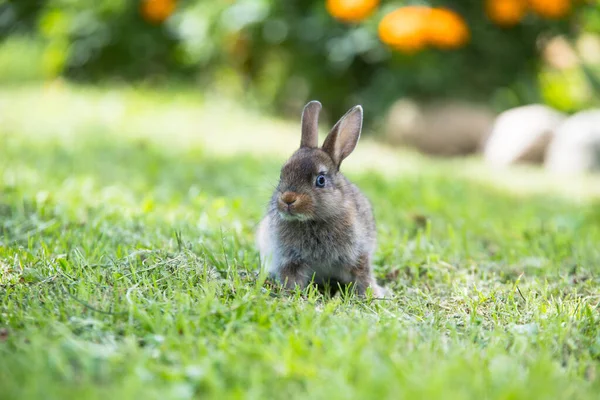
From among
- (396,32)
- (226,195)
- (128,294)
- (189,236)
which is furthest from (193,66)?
(128,294)

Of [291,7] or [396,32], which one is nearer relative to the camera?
[396,32]

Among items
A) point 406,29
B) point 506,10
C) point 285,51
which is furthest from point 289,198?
point 285,51

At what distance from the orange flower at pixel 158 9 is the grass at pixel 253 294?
416cm

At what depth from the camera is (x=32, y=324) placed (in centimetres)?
261

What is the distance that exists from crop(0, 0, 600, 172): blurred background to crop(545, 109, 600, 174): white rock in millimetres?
13

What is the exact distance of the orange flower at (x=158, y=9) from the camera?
33.2 ft

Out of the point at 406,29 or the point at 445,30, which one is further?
the point at 445,30

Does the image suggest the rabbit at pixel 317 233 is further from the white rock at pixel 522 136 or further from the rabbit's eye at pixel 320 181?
the white rock at pixel 522 136

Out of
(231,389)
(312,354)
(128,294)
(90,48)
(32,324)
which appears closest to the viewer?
(231,389)

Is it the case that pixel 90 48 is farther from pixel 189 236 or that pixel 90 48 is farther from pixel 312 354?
pixel 312 354

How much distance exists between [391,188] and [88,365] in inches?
159

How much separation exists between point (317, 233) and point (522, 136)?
18.4 feet

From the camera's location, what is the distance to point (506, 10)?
861 cm

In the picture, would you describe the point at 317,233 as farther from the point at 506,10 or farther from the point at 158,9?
the point at 158,9
